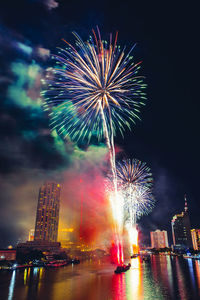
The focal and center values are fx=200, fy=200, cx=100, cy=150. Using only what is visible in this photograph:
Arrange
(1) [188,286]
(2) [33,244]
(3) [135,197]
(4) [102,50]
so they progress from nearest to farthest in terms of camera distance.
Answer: (4) [102,50]
(1) [188,286]
(3) [135,197]
(2) [33,244]

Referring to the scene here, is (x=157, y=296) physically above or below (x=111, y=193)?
below

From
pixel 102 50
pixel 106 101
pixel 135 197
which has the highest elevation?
pixel 102 50

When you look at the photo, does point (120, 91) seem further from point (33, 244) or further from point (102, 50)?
point (33, 244)

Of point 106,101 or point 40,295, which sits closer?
point 106,101

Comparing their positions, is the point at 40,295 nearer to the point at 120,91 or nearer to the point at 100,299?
the point at 100,299

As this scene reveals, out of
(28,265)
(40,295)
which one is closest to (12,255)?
(28,265)

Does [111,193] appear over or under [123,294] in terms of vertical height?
over

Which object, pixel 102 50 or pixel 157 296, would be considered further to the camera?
pixel 157 296

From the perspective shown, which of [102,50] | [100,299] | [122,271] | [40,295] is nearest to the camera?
[102,50]

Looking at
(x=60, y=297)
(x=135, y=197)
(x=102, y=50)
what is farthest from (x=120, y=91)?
(x=60, y=297)
